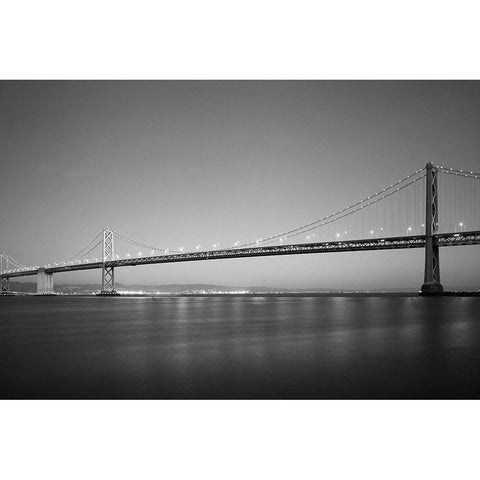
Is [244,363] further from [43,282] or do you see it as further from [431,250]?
[43,282]

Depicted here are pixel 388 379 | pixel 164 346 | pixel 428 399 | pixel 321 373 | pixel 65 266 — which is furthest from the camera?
pixel 65 266

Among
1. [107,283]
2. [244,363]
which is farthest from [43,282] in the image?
[244,363]

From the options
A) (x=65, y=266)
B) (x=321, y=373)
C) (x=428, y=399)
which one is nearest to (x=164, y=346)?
(x=321, y=373)

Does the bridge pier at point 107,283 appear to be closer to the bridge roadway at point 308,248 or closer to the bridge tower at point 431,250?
the bridge roadway at point 308,248

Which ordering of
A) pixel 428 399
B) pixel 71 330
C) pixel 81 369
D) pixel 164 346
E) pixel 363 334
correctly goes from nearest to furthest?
1. pixel 428 399
2. pixel 81 369
3. pixel 164 346
4. pixel 363 334
5. pixel 71 330

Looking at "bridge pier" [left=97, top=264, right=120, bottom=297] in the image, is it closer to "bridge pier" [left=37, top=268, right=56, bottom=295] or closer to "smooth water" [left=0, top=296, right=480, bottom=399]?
"bridge pier" [left=37, top=268, right=56, bottom=295]
